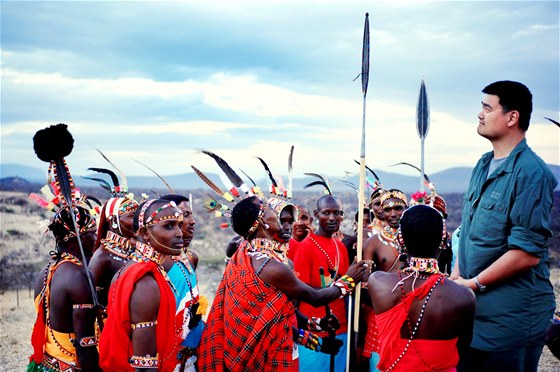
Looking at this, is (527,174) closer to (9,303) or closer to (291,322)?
(291,322)

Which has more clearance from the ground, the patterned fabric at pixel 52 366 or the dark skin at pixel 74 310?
the dark skin at pixel 74 310

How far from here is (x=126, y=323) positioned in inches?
168

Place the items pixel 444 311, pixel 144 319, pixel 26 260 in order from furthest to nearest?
1. pixel 26 260
2. pixel 144 319
3. pixel 444 311

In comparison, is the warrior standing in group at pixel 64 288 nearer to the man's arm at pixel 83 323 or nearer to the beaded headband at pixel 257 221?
the man's arm at pixel 83 323

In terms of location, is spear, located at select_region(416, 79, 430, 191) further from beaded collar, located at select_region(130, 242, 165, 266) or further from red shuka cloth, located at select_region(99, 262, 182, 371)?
red shuka cloth, located at select_region(99, 262, 182, 371)

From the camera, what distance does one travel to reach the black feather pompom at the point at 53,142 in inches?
220

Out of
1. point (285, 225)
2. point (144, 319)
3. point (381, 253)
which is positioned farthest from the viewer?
point (381, 253)

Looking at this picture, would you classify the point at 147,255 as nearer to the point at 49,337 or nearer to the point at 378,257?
the point at 49,337

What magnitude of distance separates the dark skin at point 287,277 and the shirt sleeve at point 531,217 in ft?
4.91

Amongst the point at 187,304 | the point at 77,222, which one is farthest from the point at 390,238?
the point at 77,222

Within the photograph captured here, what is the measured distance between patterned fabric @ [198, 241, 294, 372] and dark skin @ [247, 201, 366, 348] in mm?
74

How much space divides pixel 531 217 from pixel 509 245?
0.79ft

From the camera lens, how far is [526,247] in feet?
13.4

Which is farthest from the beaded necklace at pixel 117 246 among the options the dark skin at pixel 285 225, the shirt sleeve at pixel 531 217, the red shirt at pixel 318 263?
the shirt sleeve at pixel 531 217
